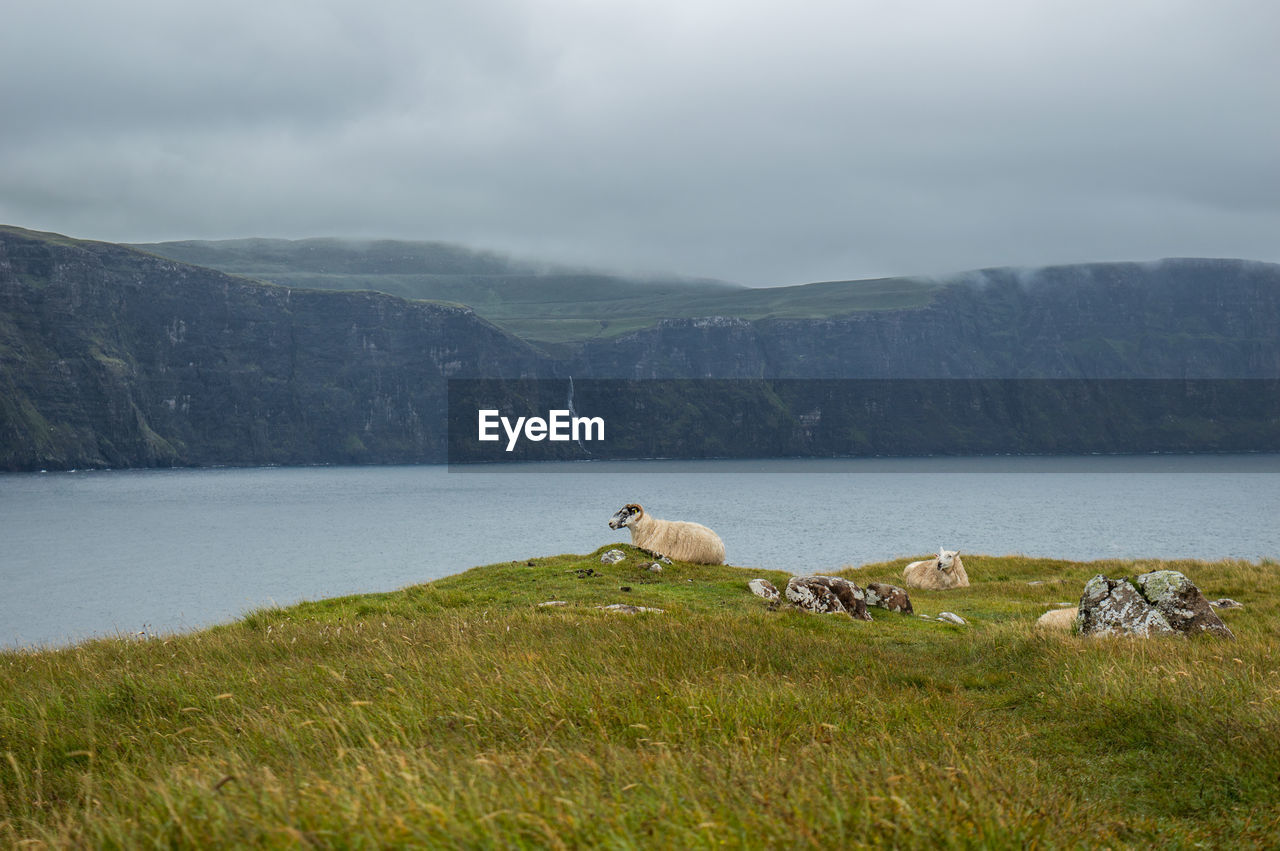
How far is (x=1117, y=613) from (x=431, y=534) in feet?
329

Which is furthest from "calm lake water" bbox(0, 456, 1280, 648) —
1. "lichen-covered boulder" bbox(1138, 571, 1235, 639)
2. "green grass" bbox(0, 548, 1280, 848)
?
"lichen-covered boulder" bbox(1138, 571, 1235, 639)

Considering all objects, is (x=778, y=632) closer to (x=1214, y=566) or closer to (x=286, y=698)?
(x=286, y=698)

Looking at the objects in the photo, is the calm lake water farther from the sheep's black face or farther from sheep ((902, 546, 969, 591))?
sheep ((902, 546, 969, 591))

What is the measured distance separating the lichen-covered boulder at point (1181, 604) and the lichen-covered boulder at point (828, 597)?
561 cm

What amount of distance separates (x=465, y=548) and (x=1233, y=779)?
295ft

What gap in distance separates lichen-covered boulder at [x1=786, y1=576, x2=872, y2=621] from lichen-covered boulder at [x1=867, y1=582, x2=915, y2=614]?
0.84m

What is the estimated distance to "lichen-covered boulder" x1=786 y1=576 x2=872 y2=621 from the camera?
1955 centimetres

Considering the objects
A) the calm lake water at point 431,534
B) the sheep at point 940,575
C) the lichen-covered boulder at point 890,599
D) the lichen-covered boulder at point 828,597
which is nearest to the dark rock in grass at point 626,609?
the lichen-covered boulder at point 828,597

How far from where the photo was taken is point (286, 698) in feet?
28.1

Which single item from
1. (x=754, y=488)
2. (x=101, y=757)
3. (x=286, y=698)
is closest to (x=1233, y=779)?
(x=286, y=698)

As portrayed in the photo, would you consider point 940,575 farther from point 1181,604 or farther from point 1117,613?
point 1181,604

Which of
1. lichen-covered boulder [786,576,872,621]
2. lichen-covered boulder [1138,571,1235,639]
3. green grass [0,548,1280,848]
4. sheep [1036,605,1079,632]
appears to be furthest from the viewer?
lichen-covered boulder [786,576,872,621]

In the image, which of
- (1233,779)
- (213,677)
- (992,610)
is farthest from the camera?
(992,610)

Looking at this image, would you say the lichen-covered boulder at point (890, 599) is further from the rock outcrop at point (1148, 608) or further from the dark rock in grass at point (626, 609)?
the dark rock in grass at point (626, 609)
